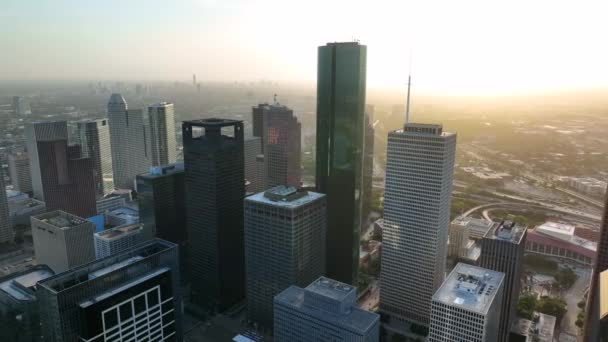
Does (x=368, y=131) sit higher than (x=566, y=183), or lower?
higher

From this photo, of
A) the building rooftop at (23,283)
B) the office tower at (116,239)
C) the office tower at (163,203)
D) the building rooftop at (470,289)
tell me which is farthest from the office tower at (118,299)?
the office tower at (163,203)

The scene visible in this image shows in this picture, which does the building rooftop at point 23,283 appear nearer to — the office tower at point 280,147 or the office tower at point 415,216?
the office tower at point 415,216

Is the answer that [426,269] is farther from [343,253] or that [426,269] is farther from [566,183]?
[566,183]

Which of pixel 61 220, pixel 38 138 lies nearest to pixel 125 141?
pixel 38 138

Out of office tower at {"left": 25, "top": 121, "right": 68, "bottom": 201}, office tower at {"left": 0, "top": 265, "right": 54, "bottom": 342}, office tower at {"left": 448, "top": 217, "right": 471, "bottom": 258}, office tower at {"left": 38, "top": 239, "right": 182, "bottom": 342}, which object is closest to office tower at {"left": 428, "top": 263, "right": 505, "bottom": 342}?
office tower at {"left": 38, "top": 239, "right": 182, "bottom": 342}

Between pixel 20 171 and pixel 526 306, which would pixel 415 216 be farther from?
pixel 20 171

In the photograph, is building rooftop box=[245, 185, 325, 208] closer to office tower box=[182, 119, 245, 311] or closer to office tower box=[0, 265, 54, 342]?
office tower box=[182, 119, 245, 311]

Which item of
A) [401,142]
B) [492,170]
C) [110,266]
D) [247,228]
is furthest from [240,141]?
[492,170]
